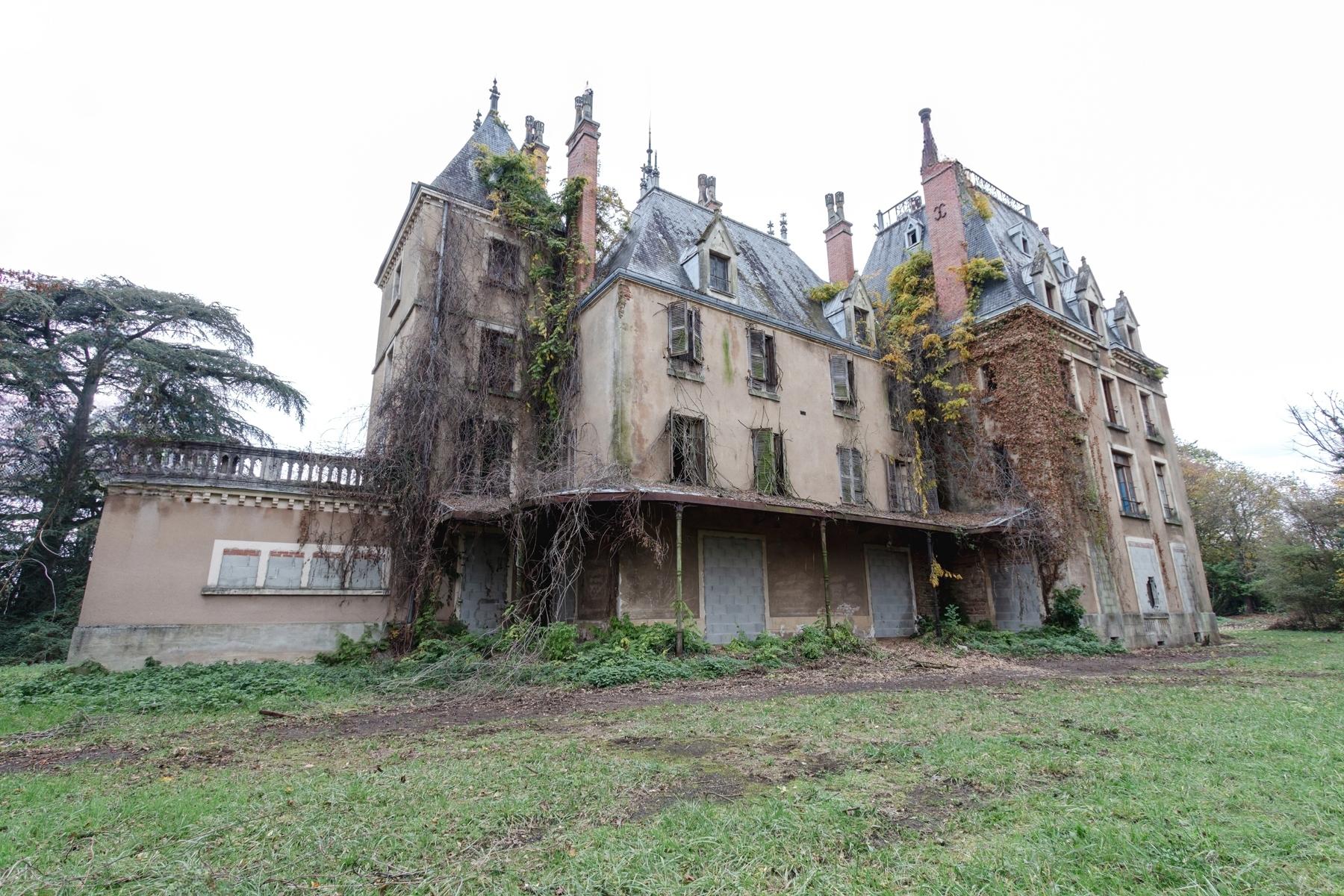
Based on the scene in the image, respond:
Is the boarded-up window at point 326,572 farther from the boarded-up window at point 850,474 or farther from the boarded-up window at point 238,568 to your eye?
the boarded-up window at point 850,474

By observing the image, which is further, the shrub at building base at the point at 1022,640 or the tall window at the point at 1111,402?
the tall window at the point at 1111,402

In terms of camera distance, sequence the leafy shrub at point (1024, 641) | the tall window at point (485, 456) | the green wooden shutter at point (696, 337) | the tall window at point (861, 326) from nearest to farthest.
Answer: the tall window at point (485, 456), the leafy shrub at point (1024, 641), the green wooden shutter at point (696, 337), the tall window at point (861, 326)

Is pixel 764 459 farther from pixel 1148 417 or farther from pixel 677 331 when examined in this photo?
pixel 1148 417

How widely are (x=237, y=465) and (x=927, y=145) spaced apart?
2167cm

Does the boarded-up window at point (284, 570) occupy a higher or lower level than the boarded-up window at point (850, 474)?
lower

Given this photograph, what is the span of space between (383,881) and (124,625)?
11700 mm

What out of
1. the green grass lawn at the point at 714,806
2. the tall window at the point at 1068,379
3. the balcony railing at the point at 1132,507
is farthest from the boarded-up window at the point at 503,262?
the balcony railing at the point at 1132,507

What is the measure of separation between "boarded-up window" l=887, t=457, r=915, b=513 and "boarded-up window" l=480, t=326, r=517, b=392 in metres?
10.9

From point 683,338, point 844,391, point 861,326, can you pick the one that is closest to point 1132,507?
point 844,391

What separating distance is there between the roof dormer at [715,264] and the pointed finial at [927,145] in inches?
333

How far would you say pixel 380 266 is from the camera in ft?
66.4

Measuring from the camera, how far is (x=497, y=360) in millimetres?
16516

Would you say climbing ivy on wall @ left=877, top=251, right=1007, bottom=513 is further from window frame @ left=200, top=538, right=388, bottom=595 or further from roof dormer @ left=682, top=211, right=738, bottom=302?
window frame @ left=200, top=538, right=388, bottom=595

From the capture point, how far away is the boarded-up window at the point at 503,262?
1723 centimetres
